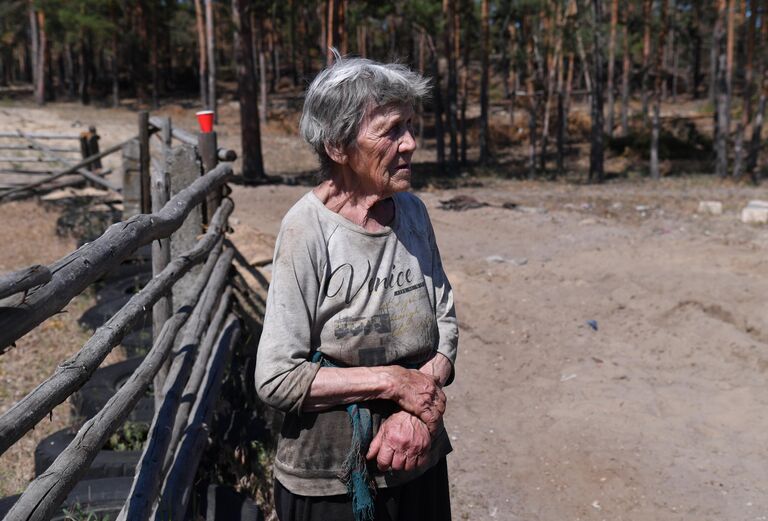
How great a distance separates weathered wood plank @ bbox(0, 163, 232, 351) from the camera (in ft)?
5.60

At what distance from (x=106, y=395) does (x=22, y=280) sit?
2.61 m

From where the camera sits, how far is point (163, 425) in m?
3.06

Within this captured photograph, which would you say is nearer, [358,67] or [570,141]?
[358,67]

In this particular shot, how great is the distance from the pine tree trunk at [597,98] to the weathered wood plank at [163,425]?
18.6m

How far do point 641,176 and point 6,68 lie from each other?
4755 centimetres

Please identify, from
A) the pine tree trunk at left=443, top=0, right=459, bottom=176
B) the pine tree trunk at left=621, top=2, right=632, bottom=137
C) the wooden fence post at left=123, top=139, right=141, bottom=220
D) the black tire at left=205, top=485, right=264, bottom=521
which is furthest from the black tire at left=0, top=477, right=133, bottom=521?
the pine tree trunk at left=621, top=2, right=632, bottom=137

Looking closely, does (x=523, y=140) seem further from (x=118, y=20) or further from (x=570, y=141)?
(x=118, y=20)

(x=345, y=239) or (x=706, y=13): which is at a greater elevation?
(x=706, y=13)

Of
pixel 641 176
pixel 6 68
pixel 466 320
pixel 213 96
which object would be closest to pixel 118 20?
pixel 213 96

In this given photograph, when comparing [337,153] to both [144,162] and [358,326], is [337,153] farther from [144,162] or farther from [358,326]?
[144,162]

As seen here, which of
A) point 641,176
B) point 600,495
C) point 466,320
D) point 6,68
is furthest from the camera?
point 6,68

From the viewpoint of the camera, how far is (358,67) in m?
2.04

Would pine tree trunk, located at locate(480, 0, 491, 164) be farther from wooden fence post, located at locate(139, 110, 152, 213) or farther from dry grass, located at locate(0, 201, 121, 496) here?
wooden fence post, located at locate(139, 110, 152, 213)

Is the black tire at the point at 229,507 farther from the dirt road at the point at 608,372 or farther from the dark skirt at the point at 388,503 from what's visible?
the dirt road at the point at 608,372
